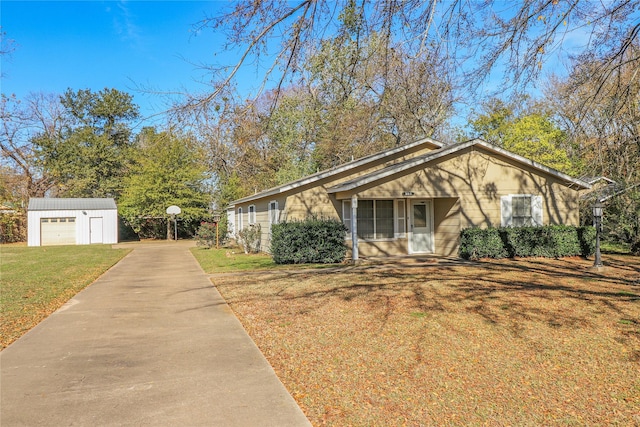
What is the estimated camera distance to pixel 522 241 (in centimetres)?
1419

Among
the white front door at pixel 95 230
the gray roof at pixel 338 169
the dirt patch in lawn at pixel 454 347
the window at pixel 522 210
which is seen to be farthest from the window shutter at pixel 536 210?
the white front door at pixel 95 230

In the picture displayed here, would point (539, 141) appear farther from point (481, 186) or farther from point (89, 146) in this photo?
point (89, 146)

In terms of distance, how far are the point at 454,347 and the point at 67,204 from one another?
104ft

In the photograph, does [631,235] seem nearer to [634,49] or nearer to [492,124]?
[634,49]

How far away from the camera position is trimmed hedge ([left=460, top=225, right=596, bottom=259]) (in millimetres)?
13930

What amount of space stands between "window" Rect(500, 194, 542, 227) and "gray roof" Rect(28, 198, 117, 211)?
88.5 ft

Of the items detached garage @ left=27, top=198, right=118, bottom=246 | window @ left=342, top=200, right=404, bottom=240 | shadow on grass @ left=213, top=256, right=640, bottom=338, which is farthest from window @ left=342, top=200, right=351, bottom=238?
detached garage @ left=27, top=198, right=118, bottom=246

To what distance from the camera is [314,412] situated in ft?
11.9

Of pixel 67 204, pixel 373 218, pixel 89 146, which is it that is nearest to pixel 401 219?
pixel 373 218

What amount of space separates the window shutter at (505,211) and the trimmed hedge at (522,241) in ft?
2.84

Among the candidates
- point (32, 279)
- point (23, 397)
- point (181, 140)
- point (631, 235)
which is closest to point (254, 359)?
point (23, 397)

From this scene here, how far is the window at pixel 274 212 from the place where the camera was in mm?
15830

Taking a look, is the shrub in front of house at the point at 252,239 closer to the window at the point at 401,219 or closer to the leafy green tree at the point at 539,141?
the window at the point at 401,219

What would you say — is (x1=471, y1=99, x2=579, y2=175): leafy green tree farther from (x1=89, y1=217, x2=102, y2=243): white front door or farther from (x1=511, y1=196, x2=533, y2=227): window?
(x1=89, y1=217, x2=102, y2=243): white front door
